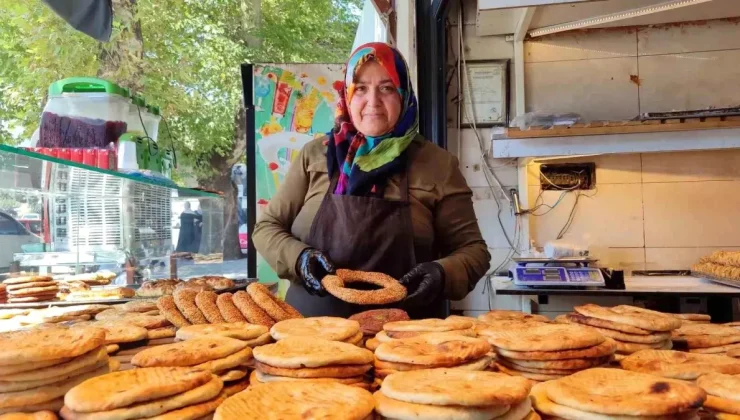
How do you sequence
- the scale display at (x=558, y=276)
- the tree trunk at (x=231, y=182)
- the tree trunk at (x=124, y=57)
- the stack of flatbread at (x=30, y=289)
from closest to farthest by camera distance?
the stack of flatbread at (x=30, y=289) < the scale display at (x=558, y=276) < the tree trunk at (x=124, y=57) < the tree trunk at (x=231, y=182)

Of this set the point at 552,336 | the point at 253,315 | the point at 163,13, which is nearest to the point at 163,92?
the point at 163,13

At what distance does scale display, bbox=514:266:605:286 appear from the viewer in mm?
3959

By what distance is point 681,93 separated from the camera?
194 inches

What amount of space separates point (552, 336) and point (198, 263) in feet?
15.7

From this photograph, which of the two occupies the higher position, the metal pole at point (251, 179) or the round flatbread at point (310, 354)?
the metal pole at point (251, 179)

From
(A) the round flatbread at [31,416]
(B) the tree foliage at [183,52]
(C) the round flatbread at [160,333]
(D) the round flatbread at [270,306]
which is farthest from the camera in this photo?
(B) the tree foliage at [183,52]

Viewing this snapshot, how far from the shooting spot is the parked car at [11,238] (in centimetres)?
291

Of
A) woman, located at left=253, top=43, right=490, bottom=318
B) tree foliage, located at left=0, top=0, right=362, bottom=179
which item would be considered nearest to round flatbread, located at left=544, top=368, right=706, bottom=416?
woman, located at left=253, top=43, right=490, bottom=318

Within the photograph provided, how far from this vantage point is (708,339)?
4.98 feet

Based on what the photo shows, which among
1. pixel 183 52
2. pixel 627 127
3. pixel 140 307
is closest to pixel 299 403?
pixel 140 307

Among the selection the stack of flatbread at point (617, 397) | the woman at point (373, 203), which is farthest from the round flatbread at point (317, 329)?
the woman at point (373, 203)

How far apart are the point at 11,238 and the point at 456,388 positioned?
3010 mm

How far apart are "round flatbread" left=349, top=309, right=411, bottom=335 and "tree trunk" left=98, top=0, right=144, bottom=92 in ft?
30.6

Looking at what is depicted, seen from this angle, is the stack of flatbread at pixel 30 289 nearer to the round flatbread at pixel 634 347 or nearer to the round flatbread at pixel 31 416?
the round flatbread at pixel 31 416
